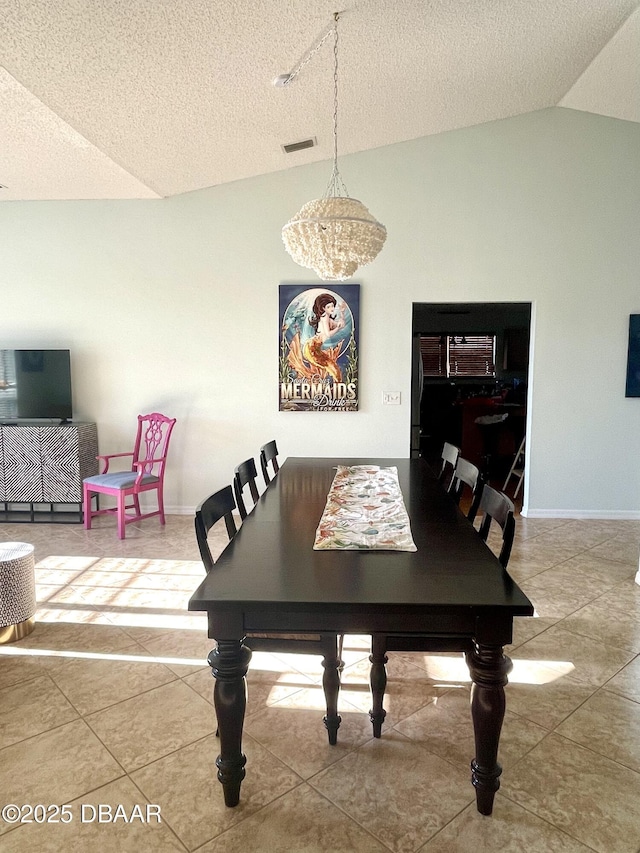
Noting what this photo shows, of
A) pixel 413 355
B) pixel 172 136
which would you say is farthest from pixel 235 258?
pixel 413 355

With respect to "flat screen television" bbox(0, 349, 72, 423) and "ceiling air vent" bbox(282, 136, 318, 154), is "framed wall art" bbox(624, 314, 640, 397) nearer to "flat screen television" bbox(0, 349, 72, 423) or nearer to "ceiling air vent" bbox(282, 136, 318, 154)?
"ceiling air vent" bbox(282, 136, 318, 154)

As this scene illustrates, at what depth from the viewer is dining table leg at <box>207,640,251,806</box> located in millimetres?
1633

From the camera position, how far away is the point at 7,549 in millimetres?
2873

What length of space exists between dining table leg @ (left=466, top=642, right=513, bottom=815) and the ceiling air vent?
4.08 m

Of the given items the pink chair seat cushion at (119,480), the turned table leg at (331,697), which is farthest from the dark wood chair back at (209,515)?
the pink chair seat cushion at (119,480)

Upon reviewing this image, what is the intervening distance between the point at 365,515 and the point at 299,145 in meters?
3.44

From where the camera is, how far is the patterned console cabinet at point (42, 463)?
15.9 ft

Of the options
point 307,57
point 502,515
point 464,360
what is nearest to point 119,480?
point 307,57

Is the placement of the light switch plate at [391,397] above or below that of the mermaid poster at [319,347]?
below

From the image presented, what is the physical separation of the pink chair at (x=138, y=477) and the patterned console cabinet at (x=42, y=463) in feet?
0.67

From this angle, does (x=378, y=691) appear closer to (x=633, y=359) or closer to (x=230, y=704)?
(x=230, y=704)

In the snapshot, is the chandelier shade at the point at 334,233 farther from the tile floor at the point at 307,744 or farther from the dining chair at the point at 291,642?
the tile floor at the point at 307,744

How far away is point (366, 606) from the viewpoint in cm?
152

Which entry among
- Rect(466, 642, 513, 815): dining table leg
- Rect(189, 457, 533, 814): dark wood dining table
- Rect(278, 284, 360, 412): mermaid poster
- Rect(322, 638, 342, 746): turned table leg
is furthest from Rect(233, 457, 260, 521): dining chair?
Rect(278, 284, 360, 412): mermaid poster
